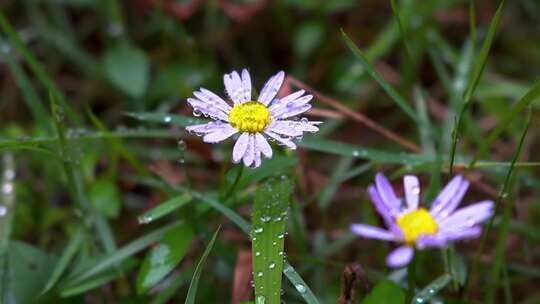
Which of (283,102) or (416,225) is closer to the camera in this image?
(416,225)

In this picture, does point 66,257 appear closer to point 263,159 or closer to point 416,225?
point 263,159

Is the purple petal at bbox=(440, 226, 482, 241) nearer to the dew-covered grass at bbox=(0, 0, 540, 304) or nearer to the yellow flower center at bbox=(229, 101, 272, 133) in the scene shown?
the dew-covered grass at bbox=(0, 0, 540, 304)

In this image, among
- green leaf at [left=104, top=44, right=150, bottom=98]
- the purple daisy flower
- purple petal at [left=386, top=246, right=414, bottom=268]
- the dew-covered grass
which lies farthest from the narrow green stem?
green leaf at [left=104, top=44, right=150, bottom=98]

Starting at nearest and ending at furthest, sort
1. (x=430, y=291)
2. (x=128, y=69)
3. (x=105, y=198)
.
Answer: (x=430, y=291)
(x=105, y=198)
(x=128, y=69)

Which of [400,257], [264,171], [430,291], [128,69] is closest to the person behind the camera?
[400,257]

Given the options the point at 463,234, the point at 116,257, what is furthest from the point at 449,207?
the point at 116,257

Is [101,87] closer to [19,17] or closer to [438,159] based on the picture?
[19,17]
